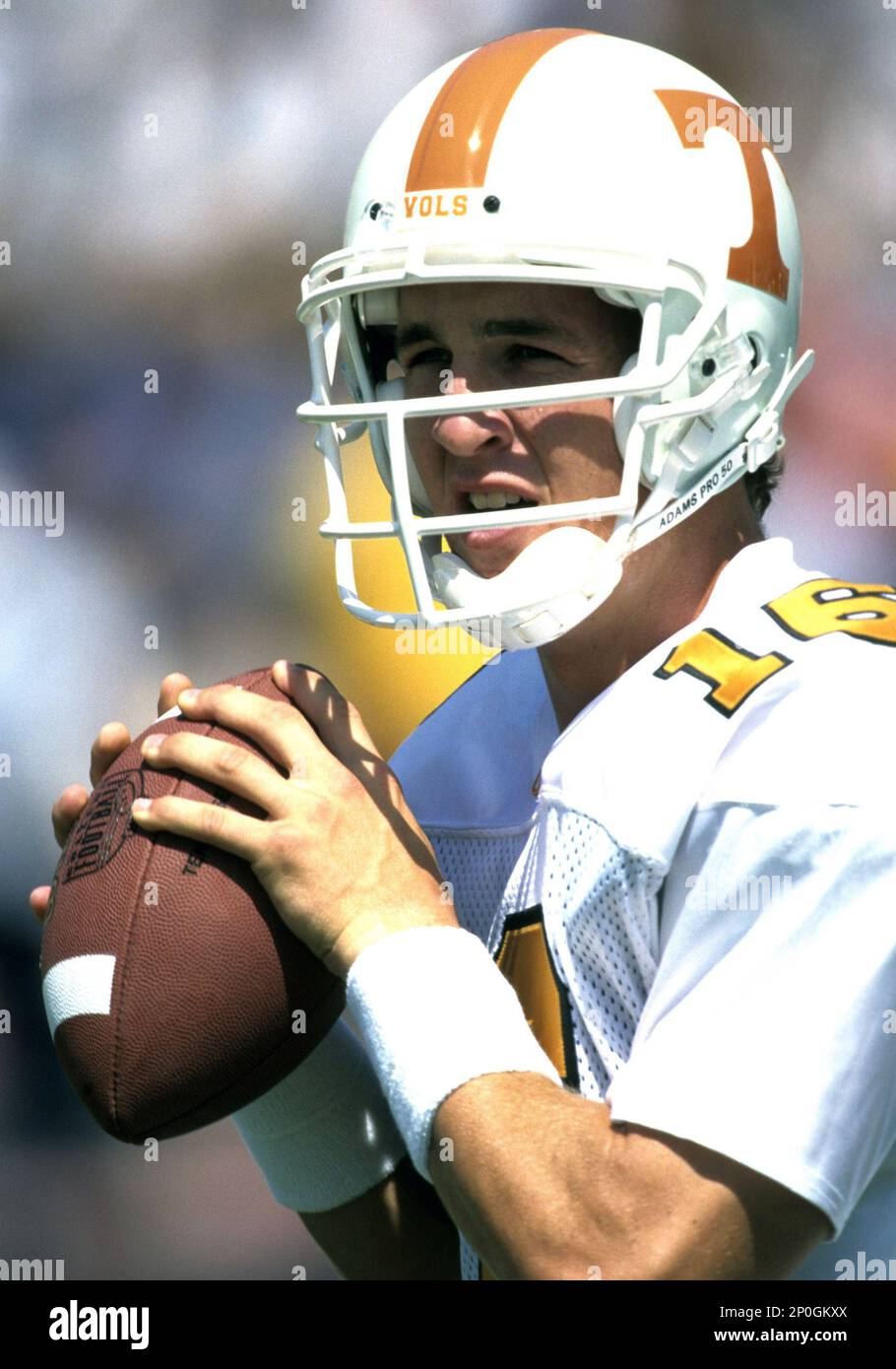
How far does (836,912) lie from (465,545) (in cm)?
51

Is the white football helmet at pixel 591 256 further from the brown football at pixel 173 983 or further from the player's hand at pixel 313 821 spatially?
the brown football at pixel 173 983

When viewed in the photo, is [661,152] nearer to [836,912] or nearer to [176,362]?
[836,912]

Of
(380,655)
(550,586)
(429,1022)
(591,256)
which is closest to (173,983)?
(429,1022)

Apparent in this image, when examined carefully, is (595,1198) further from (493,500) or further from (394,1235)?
(493,500)

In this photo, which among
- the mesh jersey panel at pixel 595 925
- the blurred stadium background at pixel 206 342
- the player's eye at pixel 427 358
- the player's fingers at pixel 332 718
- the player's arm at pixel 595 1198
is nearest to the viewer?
the player's arm at pixel 595 1198

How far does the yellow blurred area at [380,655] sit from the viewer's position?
329 cm

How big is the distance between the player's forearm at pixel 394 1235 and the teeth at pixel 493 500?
63cm

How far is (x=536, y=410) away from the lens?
143 centimetres

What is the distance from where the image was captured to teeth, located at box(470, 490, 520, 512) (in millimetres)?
1456

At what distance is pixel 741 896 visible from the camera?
45.5 inches

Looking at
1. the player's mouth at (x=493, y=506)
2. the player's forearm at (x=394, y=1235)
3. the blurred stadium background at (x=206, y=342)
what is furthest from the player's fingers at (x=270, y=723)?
the blurred stadium background at (x=206, y=342)

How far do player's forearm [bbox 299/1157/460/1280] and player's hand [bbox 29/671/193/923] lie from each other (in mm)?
410

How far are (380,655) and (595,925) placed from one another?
82.5 inches

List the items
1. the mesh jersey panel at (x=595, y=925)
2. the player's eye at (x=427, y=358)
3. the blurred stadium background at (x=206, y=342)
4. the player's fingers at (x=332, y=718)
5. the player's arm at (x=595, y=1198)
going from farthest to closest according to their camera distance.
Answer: the blurred stadium background at (x=206, y=342), the player's eye at (x=427, y=358), the player's fingers at (x=332, y=718), the mesh jersey panel at (x=595, y=925), the player's arm at (x=595, y=1198)
